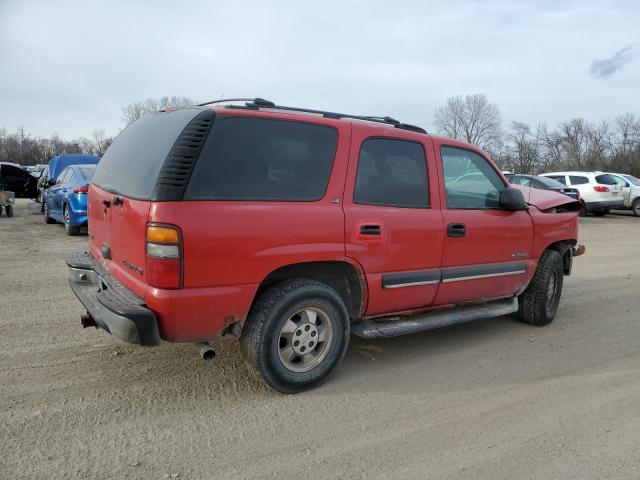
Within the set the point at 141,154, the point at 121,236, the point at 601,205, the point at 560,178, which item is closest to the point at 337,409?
the point at 121,236

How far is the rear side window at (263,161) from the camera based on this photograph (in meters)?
3.12

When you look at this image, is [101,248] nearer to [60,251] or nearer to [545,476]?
[545,476]

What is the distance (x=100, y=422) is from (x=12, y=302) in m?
3.08

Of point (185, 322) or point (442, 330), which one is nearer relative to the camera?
point (185, 322)

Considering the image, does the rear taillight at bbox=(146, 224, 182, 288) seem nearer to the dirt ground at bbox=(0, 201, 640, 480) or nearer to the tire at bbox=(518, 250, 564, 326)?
the dirt ground at bbox=(0, 201, 640, 480)

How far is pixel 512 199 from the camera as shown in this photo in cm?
456

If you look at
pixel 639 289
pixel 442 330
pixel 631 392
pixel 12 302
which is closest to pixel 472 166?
pixel 442 330

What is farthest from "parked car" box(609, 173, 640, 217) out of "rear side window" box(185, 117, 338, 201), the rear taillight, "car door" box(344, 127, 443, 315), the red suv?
the rear taillight

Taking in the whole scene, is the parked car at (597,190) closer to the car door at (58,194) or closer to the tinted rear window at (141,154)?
the car door at (58,194)

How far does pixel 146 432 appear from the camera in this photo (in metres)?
2.96

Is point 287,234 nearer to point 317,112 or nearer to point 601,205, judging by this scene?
point 317,112

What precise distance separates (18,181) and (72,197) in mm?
9855

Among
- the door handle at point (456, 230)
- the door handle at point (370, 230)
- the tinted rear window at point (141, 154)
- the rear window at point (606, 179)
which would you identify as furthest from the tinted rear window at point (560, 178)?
the tinted rear window at point (141, 154)

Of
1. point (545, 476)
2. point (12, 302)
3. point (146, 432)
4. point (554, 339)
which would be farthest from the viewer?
point (12, 302)
